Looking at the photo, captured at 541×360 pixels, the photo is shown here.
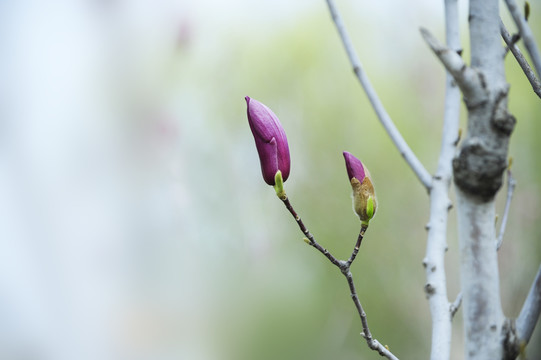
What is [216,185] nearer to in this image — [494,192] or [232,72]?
[232,72]

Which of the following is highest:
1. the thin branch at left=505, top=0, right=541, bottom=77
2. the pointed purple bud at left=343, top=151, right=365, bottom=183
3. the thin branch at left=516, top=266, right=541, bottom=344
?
the thin branch at left=505, top=0, right=541, bottom=77

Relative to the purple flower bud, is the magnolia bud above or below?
below

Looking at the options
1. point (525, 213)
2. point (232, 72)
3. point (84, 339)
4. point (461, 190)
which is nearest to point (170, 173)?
point (232, 72)

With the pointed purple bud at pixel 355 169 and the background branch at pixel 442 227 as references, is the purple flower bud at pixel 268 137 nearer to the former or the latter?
the pointed purple bud at pixel 355 169

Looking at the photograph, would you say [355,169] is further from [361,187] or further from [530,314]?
[530,314]

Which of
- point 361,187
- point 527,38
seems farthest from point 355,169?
point 527,38

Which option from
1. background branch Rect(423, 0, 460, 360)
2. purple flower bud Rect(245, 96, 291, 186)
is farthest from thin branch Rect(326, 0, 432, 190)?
purple flower bud Rect(245, 96, 291, 186)

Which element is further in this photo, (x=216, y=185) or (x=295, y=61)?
(x=295, y=61)

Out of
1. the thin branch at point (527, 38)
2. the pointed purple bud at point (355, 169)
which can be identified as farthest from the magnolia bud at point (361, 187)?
the thin branch at point (527, 38)

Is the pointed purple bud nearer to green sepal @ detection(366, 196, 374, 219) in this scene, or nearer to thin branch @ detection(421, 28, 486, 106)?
green sepal @ detection(366, 196, 374, 219)
